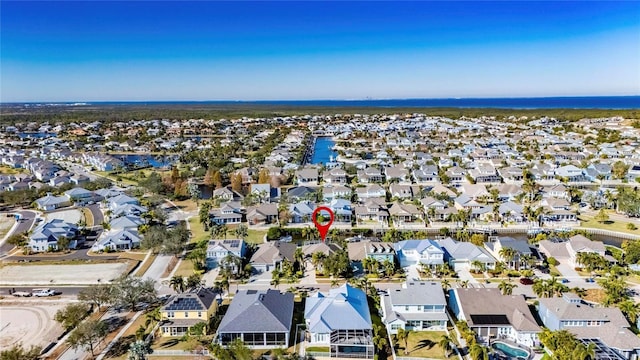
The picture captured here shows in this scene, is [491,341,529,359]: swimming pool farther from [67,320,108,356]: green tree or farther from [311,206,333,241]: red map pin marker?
[67,320,108,356]: green tree

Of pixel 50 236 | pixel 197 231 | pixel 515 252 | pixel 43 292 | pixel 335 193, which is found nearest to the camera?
pixel 43 292

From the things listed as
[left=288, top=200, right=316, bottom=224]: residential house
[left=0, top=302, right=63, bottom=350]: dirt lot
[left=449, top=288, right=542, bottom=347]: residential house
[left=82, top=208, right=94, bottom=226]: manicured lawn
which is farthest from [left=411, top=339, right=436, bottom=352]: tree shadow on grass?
[left=82, top=208, right=94, bottom=226]: manicured lawn

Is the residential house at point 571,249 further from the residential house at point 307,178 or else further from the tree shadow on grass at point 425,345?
the residential house at point 307,178

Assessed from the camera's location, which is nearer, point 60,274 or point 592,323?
point 592,323

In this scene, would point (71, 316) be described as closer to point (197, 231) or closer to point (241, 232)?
point (241, 232)

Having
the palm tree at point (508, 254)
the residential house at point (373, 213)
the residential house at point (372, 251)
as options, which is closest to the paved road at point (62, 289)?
the residential house at point (372, 251)

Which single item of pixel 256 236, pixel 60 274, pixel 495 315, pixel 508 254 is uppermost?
pixel 508 254

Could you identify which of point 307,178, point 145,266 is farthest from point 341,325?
point 307,178
